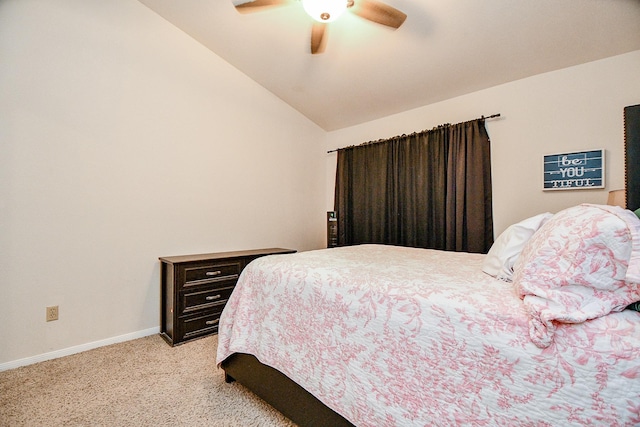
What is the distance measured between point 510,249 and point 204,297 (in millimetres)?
2351

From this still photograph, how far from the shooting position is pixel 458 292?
3.34 feet

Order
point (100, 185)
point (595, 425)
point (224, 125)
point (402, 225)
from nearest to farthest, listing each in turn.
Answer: point (595, 425) < point (100, 185) < point (224, 125) < point (402, 225)

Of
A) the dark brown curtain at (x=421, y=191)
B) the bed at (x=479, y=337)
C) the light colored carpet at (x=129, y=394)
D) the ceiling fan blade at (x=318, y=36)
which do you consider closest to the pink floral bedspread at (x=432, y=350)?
the bed at (x=479, y=337)

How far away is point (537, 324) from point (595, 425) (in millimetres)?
250

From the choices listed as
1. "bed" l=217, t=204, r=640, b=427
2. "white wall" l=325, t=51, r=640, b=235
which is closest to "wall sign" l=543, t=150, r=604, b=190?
"white wall" l=325, t=51, r=640, b=235

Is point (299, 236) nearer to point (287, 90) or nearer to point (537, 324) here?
point (287, 90)

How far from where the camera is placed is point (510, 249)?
1.30m

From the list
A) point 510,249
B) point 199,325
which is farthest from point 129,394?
point 510,249

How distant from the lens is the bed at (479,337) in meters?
0.73

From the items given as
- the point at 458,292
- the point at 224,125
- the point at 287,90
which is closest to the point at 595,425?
the point at 458,292

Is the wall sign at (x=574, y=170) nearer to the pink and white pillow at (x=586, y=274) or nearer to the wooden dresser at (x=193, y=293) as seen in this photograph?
the pink and white pillow at (x=586, y=274)

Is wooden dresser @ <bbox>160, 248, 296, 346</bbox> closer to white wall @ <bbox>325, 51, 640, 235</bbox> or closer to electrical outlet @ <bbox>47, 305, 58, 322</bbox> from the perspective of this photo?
electrical outlet @ <bbox>47, 305, 58, 322</bbox>

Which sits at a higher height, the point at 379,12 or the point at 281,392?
the point at 379,12

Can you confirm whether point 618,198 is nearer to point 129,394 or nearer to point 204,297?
point 204,297
